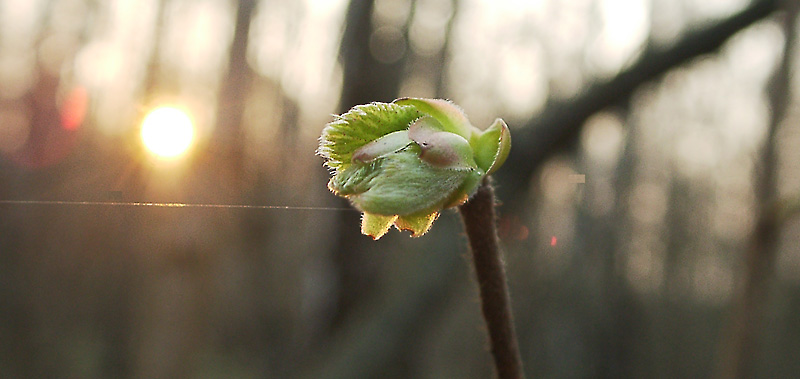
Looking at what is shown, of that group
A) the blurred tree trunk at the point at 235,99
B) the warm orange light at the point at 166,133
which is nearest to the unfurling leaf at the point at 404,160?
the warm orange light at the point at 166,133

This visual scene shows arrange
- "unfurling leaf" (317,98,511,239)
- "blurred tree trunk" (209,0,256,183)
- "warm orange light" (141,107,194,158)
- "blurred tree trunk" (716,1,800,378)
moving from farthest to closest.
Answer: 1. "blurred tree trunk" (209,0,256,183)
2. "warm orange light" (141,107,194,158)
3. "blurred tree trunk" (716,1,800,378)
4. "unfurling leaf" (317,98,511,239)

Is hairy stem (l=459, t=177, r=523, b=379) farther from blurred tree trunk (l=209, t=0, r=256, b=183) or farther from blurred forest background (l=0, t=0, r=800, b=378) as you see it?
blurred tree trunk (l=209, t=0, r=256, b=183)

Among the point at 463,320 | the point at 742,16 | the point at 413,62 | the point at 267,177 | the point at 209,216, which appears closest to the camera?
the point at 742,16

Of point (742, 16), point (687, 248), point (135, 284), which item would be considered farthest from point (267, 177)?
point (687, 248)

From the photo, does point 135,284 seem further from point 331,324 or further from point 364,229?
point 364,229

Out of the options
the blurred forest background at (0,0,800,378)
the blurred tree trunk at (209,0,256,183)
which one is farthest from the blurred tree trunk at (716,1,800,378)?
the blurred tree trunk at (209,0,256,183)

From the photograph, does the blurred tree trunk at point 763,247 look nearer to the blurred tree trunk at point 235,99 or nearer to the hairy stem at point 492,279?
the hairy stem at point 492,279
